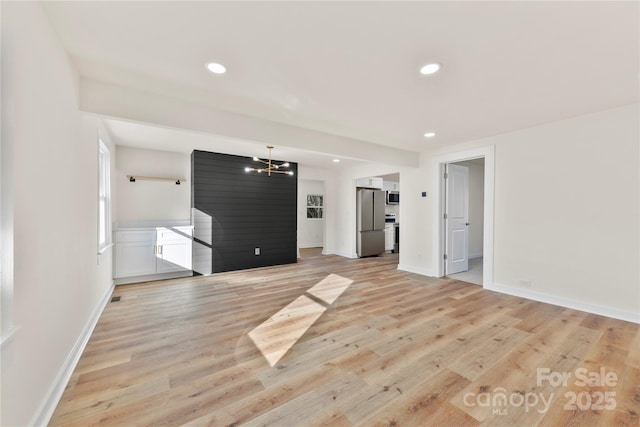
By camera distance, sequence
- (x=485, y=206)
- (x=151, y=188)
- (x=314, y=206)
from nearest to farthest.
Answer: (x=485, y=206) < (x=151, y=188) < (x=314, y=206)

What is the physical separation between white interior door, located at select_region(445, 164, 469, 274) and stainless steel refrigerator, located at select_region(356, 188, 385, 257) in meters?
2.35

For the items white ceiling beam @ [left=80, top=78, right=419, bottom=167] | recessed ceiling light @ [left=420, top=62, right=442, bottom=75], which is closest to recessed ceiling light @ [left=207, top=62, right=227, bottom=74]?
white ceiling beam @ [left=80, top=78, right=419, bottom=167]

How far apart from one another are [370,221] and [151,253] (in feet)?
16.5

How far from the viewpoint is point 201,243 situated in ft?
16.2

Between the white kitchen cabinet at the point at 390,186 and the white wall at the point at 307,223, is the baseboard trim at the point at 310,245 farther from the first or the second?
the white kitchen cabinet at the point at 390,186

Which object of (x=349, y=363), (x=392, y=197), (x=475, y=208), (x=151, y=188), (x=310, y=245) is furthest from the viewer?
(x=310, y=245)

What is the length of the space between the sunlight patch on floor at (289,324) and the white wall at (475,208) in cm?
460

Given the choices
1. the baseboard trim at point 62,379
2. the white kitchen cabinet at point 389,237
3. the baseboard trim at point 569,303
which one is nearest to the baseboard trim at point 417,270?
the baseboard trim at point 569,303

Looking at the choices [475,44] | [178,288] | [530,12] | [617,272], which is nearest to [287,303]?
[178,288]

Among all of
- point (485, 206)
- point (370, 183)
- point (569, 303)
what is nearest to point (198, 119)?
point (485, 206)

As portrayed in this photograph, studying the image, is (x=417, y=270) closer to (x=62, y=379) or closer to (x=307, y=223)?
(x=307, y=223)

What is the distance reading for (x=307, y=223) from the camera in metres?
9.01

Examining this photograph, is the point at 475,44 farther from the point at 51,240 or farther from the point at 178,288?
the point at 178,288

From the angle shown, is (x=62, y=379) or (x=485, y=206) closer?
(x=62, y=379)
